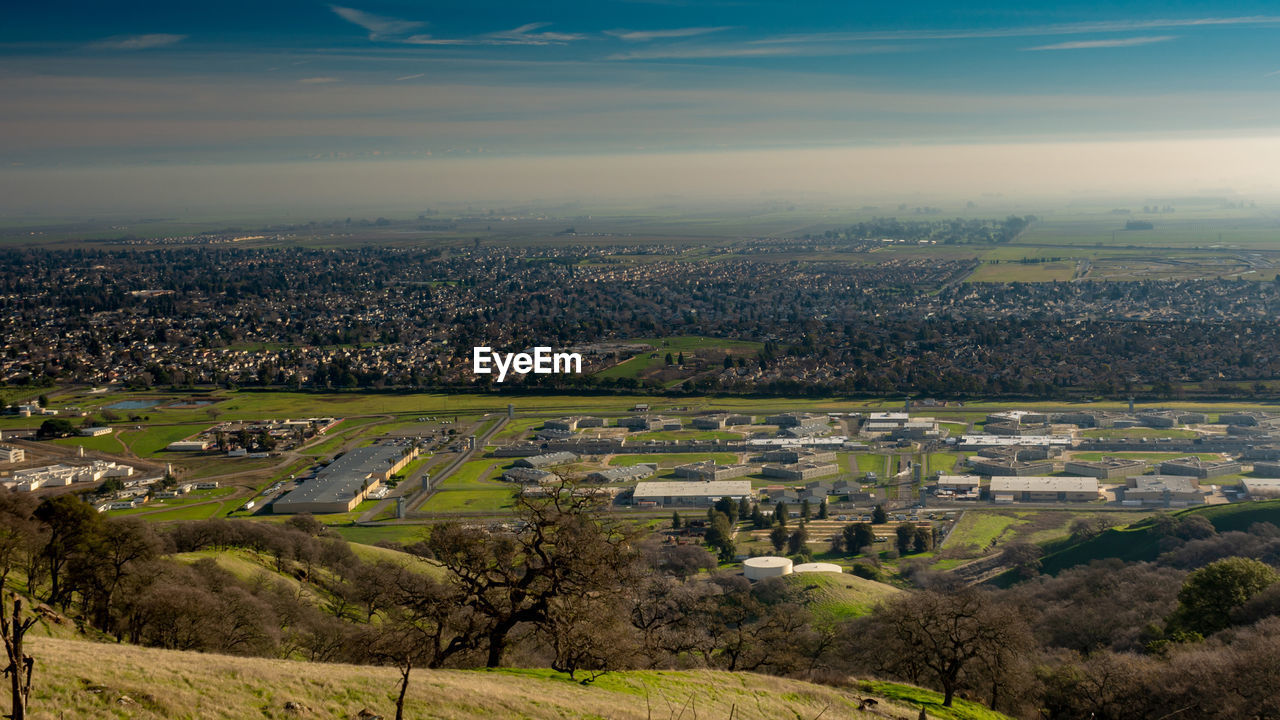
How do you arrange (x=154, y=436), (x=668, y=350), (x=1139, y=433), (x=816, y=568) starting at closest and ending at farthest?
(x=816, y=568) → (x=1139, y=433) → (x=154, y=436) → (x=668, y=350)

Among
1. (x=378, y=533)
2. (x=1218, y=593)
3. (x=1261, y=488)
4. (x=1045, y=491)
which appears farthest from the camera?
(x=1045, y=491)

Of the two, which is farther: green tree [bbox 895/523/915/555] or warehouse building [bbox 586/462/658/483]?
warehouse building [bbox 586/462/658/483]

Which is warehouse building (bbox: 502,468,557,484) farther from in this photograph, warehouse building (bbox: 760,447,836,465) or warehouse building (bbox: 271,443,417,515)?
warehouse building (bbox: 760,447,836,465)

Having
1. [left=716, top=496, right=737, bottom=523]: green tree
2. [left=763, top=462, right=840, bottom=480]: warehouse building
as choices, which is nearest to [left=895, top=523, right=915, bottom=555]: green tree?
[left=716, top=496, right=737, bottom=523]: green tree

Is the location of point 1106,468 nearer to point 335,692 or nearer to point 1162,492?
point 1162,492

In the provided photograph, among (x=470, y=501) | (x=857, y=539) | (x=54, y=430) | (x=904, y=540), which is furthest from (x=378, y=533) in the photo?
(x=54, y=430)

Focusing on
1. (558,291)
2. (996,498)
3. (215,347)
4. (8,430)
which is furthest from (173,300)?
(996,498)

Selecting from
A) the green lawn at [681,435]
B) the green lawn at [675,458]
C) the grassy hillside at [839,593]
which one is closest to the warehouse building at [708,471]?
the green lawn at [675,458]
